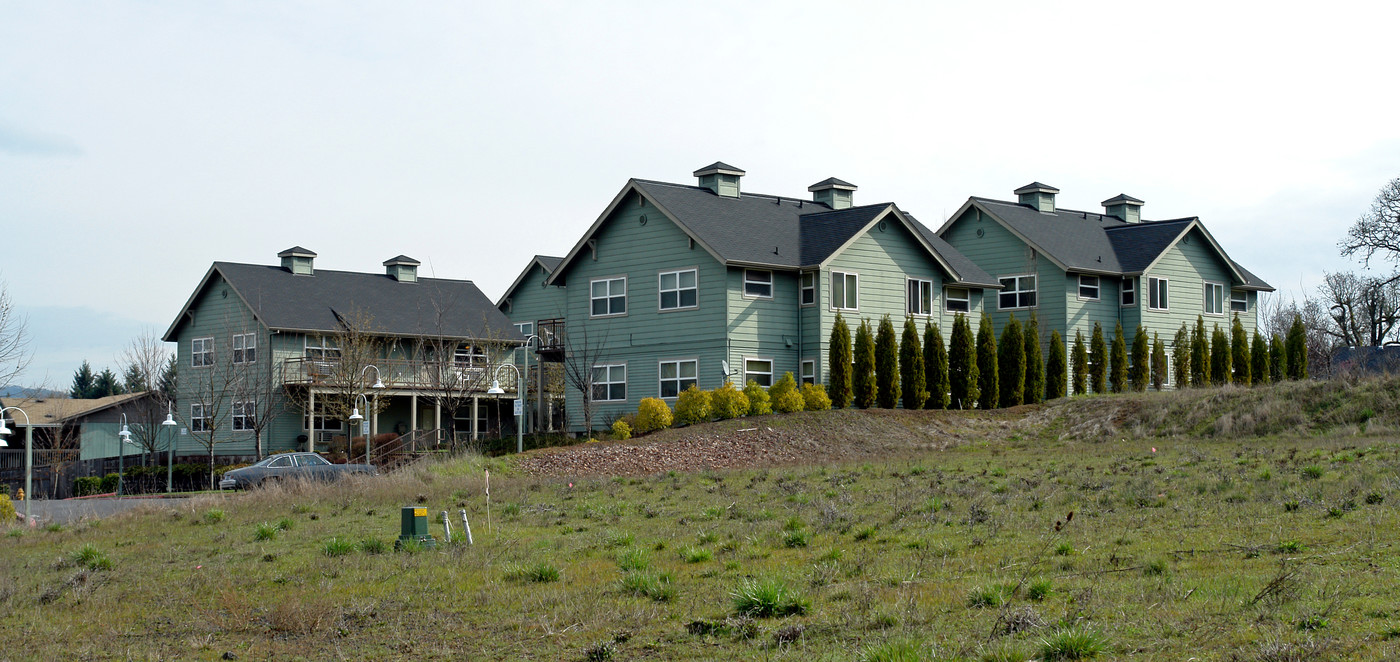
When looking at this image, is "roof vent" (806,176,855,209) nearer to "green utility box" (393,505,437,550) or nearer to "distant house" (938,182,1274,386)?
"distant house" (938,182,1274,386)

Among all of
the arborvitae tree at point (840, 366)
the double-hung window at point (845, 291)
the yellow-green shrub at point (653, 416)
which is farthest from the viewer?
the double-hung window at point (845, 291)

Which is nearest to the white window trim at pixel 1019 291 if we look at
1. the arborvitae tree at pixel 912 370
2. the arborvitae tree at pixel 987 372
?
→ the arborvitae tree at pixel 987 372

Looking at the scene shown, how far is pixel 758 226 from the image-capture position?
42531 mm

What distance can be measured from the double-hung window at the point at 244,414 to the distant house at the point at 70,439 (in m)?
3.34

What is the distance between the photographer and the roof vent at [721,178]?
44.7 m

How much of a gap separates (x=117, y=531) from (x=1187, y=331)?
41.2 meters

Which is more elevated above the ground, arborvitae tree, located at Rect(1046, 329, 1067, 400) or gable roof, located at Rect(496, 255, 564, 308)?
gable roof, located at Rect(496, 255, 564, 308)

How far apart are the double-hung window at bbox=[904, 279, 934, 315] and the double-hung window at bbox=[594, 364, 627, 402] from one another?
986 cm

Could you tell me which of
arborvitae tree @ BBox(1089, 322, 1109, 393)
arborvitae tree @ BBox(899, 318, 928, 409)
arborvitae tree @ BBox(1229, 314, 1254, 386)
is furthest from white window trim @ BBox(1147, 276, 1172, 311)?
arborvitae tree @ BBox(899, 318, 928, 409)

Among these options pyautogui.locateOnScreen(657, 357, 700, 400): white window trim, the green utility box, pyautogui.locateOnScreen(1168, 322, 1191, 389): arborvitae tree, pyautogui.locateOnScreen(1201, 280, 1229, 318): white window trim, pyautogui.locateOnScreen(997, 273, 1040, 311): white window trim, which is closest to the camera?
the green utility box

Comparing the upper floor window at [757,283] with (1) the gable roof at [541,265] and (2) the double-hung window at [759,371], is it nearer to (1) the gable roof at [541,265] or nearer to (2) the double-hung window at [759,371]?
(2) the double-hung window at [759,371]

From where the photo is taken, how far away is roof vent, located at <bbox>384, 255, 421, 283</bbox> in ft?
197

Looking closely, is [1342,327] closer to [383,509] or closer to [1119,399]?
[1119,399]

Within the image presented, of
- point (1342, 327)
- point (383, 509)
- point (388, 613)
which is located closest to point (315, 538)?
point (383, 509)
